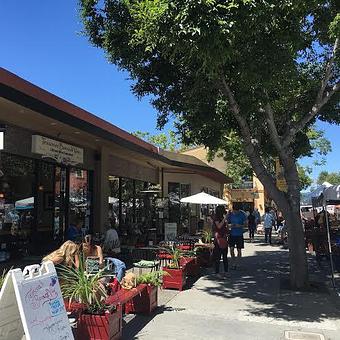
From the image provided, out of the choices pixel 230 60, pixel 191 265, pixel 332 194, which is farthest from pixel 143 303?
pixel 332 194

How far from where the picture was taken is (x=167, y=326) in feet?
22.7

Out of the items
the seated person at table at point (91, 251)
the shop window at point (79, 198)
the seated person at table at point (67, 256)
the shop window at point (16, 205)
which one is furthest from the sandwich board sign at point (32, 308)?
the shop window at point (79, 198)

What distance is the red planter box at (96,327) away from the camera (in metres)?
5.66

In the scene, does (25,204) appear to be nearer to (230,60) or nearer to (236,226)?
(236,226)

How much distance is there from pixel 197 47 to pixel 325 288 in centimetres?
626

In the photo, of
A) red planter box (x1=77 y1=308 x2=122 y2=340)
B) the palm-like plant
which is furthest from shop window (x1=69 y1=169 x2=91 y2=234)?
red planter box (x1=77 y1=308 x2=122 y2=340)

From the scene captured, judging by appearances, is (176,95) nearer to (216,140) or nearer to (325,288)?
(216,140)

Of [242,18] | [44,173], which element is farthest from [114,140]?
[242,18]

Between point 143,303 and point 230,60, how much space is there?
400cm

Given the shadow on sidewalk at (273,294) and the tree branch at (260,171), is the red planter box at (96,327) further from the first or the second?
the tree branch at (260,171)

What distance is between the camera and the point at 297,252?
33.2 feet

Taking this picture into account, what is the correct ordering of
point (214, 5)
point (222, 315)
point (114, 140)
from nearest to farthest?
1. point (214, 5)
2. point (222, 315)
3. point (114, 140)

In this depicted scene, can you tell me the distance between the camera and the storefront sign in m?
11.4

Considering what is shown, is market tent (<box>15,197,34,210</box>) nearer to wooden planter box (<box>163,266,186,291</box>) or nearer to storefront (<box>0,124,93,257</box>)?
storefront (<box>0,124,93,257</box>)
